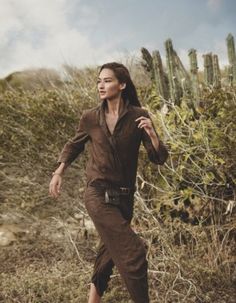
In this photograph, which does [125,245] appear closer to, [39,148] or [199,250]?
[199,250]

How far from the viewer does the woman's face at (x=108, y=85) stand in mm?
4160

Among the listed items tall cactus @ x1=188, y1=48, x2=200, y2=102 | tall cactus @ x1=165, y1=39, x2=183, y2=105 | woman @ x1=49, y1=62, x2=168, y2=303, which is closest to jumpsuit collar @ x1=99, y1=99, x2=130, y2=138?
woman @ x1=49, y1=62, x2=168, y2=303

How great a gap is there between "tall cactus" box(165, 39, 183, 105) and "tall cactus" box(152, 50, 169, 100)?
18 centimetres

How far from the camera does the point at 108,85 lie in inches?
164

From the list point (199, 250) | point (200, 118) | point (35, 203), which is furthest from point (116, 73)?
point (35, 203)

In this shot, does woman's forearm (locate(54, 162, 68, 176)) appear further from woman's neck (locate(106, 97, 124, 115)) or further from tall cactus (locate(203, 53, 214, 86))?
tall cactus (locate(203, 53, 214, 86))

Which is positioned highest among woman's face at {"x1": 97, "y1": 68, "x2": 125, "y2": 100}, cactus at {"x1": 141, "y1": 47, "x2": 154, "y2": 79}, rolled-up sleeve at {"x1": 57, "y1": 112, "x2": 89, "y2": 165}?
cactus at {"x1": 141, "y1": 47, "x2": 154, "y2": 79}

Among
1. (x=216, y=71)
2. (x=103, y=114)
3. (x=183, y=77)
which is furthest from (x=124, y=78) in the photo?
(x=216, y=71)

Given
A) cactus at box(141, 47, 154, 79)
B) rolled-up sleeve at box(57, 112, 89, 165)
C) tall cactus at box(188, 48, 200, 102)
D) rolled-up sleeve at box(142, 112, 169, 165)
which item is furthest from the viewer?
cactus at box(141, 47, 154, 79)

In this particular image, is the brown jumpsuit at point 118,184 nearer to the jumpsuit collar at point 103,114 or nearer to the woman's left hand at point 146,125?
the jumpsuit collar at point 103,114

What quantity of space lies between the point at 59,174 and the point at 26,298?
5.21 feet

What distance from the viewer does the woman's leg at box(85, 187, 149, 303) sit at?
3.91 m

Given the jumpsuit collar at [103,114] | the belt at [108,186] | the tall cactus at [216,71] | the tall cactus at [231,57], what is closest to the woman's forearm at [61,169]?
the belt at [108,186]

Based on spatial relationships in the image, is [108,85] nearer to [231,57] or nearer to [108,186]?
[108,186]
